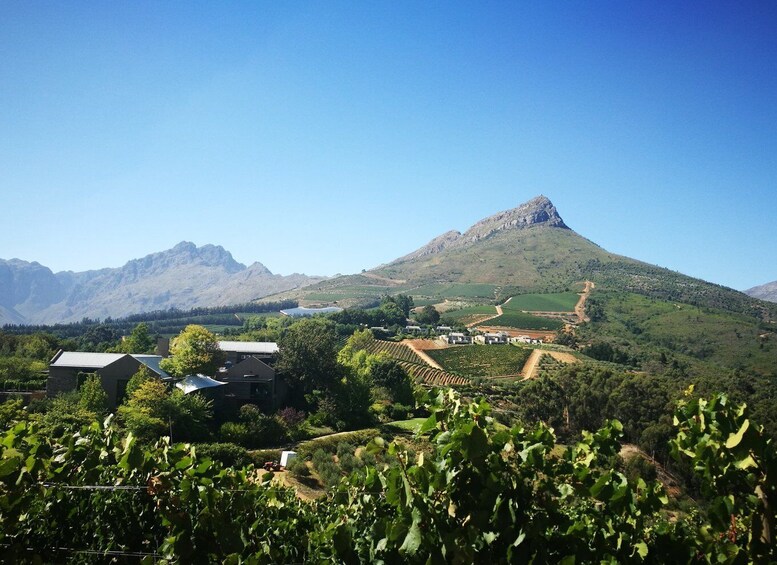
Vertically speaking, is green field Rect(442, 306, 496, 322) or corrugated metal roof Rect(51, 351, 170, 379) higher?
corrugated metal roof Rect(51, 351, 170, 379)

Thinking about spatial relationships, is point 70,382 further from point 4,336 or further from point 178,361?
point 4,336

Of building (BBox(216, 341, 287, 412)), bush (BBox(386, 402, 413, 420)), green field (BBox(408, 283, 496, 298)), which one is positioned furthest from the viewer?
green field (BBox(408, 283, 496, 298))

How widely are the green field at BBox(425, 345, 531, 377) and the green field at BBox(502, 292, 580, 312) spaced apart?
53.4 meters

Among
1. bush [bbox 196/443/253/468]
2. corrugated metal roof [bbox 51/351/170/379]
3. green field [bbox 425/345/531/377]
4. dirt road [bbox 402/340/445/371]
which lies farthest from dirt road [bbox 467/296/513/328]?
bush [bbox 196/443/253/468]

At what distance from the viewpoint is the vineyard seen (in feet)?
190

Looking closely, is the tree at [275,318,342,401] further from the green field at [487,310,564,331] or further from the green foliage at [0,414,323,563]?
the green field at [487,310,564,331]

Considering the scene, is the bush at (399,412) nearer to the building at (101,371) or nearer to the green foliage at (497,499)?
the building at (101,371)

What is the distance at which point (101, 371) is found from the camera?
1296 inches

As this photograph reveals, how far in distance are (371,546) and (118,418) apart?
2935 centimetres

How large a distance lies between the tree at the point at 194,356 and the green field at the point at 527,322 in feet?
255

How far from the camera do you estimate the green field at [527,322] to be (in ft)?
343

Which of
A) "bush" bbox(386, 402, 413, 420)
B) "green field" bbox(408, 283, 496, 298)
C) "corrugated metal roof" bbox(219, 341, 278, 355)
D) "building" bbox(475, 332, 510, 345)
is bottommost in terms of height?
"bush" bbox(386, 402, 413, 420)

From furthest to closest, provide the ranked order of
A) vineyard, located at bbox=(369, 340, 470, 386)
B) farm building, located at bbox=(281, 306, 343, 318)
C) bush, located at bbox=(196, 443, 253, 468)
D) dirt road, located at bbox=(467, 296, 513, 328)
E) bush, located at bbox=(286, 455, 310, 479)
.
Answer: farm building, located at bbox=(281, 306, 343, 318), dirt road, located at bbox=(467, 296, 513, 328), vineyard, located at bbox=(369, 340, 470, 386), bush, located at bbox=(286, 455, 310, 479), bush, located at bbox=(196, 443, 253, 468)

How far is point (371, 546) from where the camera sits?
11.9 ft
